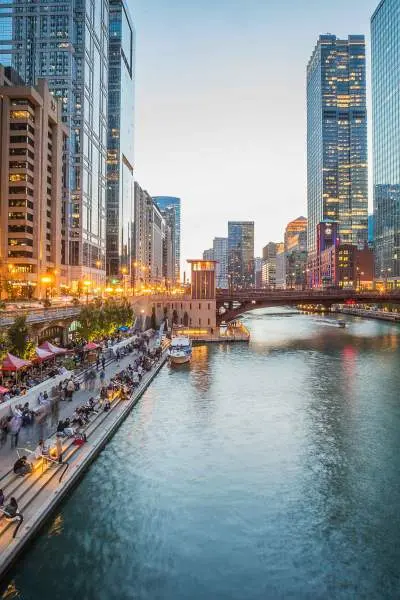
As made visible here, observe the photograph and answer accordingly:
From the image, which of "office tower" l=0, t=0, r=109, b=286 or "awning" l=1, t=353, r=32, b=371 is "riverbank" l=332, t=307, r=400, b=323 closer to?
"office tower" l=0, t=0, r=109, b=286

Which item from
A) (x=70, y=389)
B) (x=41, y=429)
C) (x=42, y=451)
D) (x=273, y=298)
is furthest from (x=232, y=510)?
(x=273, y=298)

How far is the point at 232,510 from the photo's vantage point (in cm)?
2233

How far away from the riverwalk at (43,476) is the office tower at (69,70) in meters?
102

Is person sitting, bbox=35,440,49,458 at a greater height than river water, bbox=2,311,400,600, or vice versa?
person sitting, bbox=35,440,49,458

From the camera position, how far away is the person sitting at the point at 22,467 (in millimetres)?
20844

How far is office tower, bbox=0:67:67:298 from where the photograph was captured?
104 meters

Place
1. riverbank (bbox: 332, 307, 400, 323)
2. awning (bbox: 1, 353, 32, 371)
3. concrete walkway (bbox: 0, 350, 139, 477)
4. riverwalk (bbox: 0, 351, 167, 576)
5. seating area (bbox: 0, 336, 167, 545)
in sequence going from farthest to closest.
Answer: riverbank (bbox: 332, 307, 400, 323)
awning (bbox: 1, 353, 32, 371)
concrete walkway (bbox: 0, 350, 139, 477)
seating area (bbox: 0, 336, 167, 545)
riverwalk (bbox: 0, 351, 167, 576)

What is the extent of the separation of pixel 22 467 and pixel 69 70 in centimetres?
13911

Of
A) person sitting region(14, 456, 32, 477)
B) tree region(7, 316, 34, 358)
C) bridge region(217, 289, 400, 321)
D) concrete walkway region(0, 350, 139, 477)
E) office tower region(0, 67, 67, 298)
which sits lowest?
concrete walkway region(0, 350, 139, 477)

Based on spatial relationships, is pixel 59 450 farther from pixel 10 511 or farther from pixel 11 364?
pixel 11 364

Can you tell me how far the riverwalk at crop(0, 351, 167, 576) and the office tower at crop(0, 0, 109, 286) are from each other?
102 m

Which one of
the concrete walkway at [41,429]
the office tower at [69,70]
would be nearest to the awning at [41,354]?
the concrete walkway at [41,429]

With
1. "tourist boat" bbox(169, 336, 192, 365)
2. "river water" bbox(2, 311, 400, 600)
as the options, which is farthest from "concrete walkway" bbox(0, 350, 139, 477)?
"tourist boat" bbox(169, 336, 192, 365)

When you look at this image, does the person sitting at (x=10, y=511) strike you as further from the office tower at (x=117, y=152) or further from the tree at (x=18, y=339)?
the office tower at (x=117, y=152)
